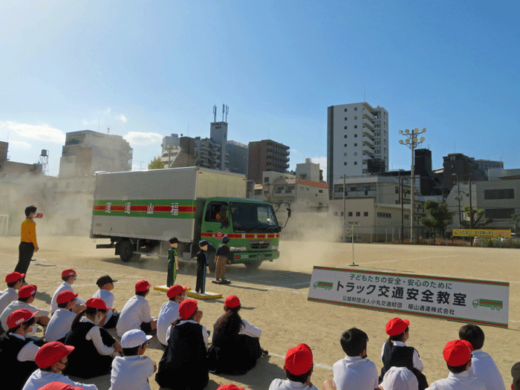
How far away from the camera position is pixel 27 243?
10.1 metres

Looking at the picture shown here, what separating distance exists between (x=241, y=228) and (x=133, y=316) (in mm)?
8229

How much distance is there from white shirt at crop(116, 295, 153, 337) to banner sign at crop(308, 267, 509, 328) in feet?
16.0

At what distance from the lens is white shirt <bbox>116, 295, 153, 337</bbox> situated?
5.66 metres

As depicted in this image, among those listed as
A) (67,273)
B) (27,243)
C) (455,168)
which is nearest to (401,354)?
(67,273)

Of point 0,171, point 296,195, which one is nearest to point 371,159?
point 296,195

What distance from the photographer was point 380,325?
7.39 meters

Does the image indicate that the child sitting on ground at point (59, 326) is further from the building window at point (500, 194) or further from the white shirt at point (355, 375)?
the building window at point (500, 194)

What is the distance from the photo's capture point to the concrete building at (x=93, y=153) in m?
81.8

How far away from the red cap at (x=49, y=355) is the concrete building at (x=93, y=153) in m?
83.2

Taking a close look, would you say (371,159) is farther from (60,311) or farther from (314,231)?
(60,311)

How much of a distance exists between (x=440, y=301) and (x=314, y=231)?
1855 inches

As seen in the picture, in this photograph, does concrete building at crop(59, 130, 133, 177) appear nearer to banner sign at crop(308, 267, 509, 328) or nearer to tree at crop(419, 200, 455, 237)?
tree at crop(419, 200, 455, 237)

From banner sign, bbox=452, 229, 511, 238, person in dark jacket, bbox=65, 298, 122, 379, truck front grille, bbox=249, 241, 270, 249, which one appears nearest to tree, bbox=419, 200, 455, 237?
banner sign, bbox=452, 229, 511, 238

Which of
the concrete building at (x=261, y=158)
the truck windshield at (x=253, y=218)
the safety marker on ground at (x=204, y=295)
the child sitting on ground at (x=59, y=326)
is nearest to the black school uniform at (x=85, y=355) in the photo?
the child sitting on ground at (x=59, y=326)
